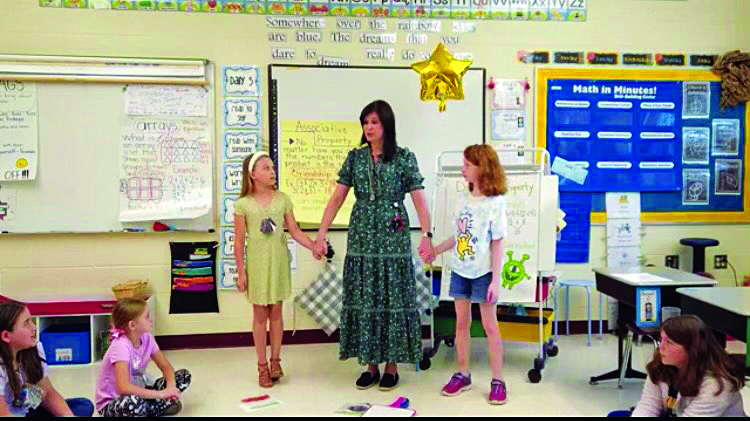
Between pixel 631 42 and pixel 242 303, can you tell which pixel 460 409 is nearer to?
pixel 242 303

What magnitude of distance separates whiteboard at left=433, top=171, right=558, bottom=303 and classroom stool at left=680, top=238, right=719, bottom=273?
1514 millimetres

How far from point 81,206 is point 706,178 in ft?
14.7

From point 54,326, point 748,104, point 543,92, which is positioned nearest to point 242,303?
point 54,326

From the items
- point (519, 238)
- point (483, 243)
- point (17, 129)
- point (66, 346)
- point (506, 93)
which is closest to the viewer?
point (483, 243)

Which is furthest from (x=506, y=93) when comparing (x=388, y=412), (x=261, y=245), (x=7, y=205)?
(x=7, y=205)

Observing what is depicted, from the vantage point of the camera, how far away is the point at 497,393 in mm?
3473

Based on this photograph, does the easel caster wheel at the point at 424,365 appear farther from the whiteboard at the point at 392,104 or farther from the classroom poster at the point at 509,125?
the classroom poster at the point at 509,125

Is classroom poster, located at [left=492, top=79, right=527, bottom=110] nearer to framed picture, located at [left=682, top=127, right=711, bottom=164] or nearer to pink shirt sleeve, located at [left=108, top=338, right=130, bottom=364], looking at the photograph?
framed picture, located at [left=682, top=127, right=711, bottom=164]

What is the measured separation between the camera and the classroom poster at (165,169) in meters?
4.52

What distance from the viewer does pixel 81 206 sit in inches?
177

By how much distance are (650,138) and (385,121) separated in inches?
96.3

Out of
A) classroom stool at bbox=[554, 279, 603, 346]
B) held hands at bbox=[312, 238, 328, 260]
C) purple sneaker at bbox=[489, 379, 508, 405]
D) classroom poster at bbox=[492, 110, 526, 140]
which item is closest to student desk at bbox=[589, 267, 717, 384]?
purple sneaker at bbox=[489, 379, 508, 405]

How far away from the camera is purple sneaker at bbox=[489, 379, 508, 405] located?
11.3ft

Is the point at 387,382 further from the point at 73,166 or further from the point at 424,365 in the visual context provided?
the point at 73,166
